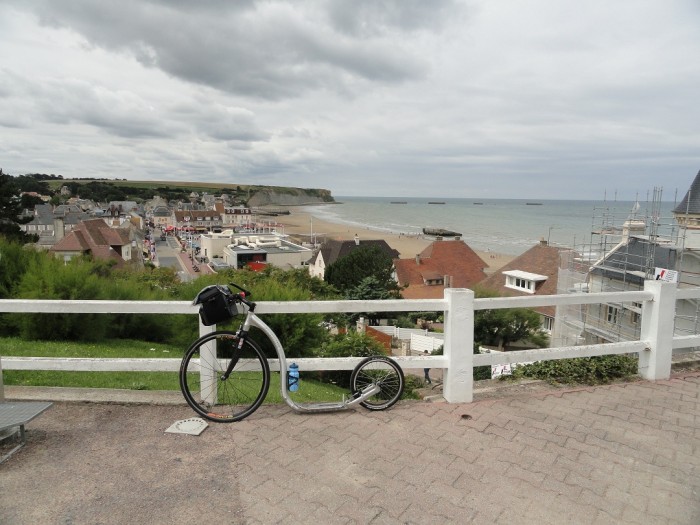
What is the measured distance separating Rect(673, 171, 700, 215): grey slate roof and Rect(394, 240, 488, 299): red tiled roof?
23.1 meters

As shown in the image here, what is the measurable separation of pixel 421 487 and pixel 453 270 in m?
42.5

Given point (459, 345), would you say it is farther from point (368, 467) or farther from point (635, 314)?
point (635, 314)

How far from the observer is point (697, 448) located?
165 inches

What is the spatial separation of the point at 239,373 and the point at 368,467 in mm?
1736

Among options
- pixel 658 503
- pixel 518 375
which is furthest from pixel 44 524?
pixel 518 375

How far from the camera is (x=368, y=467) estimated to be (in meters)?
3.76

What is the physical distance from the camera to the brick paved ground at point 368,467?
3.23 meters

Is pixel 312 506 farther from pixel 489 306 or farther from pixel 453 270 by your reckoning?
pixel 453 270

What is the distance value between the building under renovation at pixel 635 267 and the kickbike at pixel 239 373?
12819 mm

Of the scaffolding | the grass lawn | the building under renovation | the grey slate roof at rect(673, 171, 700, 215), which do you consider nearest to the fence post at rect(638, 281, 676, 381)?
the grass lawn

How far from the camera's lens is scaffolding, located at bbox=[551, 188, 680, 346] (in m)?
16.9

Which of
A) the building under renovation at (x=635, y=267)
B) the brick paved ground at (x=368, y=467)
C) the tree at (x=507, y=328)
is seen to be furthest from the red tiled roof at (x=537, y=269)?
the brick paved ground at (x=368, y=467)

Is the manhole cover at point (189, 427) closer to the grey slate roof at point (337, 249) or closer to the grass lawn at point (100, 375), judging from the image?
the grass lawn at point (100, 375)

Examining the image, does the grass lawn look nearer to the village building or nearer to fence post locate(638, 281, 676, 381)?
fence post locate(638, 281, 676, 381)
